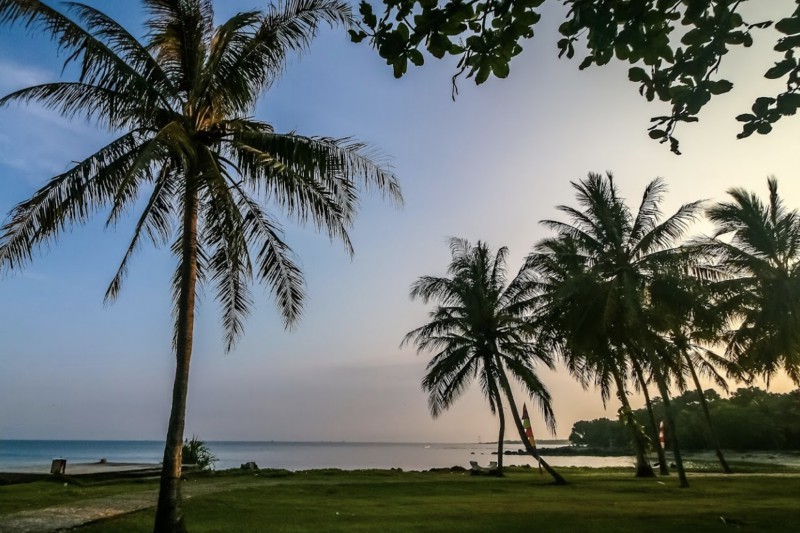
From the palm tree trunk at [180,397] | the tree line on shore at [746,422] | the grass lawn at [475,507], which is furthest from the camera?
the tree line on shore at [746,422]

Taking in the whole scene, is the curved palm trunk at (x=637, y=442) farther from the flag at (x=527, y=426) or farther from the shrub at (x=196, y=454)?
the shrub at (x=196, y=454)

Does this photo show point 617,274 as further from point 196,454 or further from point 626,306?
point 196,454

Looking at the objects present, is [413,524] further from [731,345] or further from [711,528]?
[731,345]

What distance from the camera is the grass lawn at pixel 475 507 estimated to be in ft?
28.6

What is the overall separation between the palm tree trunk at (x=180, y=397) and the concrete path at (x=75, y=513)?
161 centimetres

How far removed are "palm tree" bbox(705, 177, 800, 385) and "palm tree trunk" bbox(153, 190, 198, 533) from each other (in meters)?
18.0

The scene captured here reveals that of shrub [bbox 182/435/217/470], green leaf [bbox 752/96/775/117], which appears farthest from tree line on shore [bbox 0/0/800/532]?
shrub [bbox 182/435/217/470]

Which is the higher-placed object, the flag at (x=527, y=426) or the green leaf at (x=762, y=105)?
the green leaf at (x=762, y=105)

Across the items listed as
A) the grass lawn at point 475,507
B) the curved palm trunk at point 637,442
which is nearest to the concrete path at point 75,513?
the grass lawn at point 475,507

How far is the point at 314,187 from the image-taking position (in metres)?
9.61

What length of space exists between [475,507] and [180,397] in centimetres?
658

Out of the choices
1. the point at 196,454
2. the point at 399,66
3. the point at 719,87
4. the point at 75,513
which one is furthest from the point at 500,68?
the point at 196,454

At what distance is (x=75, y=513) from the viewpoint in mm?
9078

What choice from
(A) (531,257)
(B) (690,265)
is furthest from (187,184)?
(B) (690,265)
